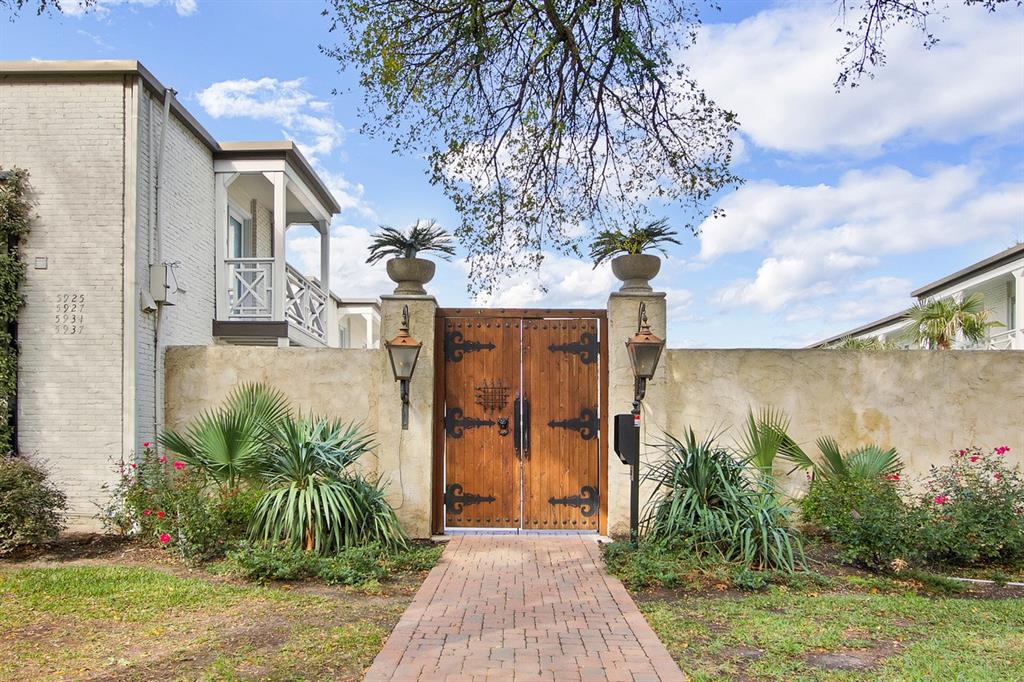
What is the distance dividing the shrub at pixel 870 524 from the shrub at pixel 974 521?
0.66 ft

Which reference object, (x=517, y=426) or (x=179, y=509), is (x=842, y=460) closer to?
(x=517, y=426)

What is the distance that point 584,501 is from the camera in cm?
848

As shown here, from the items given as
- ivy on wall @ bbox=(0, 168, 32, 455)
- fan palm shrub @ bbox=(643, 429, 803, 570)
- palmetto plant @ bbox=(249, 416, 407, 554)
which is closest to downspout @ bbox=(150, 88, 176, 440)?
ivy on wall @ bbox=(0, 168, 32, 455)

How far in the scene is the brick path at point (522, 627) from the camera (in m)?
4.37

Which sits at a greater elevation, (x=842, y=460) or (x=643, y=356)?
(x=643, y=356)

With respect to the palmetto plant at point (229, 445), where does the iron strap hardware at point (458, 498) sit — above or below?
below

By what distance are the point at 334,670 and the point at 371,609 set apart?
4.43ft

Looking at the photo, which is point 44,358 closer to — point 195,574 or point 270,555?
point 195,574

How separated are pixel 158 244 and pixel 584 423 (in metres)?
5.69

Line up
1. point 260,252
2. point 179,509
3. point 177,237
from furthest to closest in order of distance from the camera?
1. point 260,252
2. point 177,237
3. point 179,509

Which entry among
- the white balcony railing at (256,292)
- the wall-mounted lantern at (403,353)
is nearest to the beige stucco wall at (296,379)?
the wall-mounted lantern at (403,353)

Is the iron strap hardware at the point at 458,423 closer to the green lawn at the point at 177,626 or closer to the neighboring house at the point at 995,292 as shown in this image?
the green lawn at the point at 177,626

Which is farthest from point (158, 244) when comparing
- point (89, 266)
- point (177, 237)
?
point (177, 237)

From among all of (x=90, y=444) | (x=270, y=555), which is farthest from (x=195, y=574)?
(x=90, y=444)
